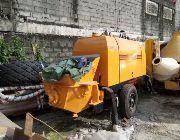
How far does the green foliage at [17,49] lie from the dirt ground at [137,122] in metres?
1.86

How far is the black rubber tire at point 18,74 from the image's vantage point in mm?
5207

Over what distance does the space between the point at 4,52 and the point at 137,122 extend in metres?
3.54

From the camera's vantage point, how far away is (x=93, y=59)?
4879mm

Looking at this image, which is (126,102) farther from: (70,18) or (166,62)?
(70,18)

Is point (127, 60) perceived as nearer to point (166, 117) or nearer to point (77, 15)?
point (166, 117)

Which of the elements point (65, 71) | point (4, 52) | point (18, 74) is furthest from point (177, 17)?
point (65, 71)

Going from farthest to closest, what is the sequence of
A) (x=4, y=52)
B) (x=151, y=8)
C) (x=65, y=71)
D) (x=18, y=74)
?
(x=151, y=8) < (x=4, y=52) < (x=18, y=74) < (x=65, y=71)

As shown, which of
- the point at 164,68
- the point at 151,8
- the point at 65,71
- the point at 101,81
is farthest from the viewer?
the point at 151,8

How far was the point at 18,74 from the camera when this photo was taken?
5219 millimetres

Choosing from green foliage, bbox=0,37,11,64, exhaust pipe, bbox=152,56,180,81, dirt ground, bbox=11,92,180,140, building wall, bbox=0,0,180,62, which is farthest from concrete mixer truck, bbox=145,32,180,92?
green foliage, bbox=0,37,11,64

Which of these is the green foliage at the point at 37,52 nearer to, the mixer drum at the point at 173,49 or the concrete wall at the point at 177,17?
the mixer drum at the point at 173,49

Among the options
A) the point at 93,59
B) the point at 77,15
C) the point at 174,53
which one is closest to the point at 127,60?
the point at 93,59

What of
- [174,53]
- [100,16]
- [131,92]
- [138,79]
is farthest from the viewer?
[100,16]

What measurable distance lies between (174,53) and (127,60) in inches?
104
